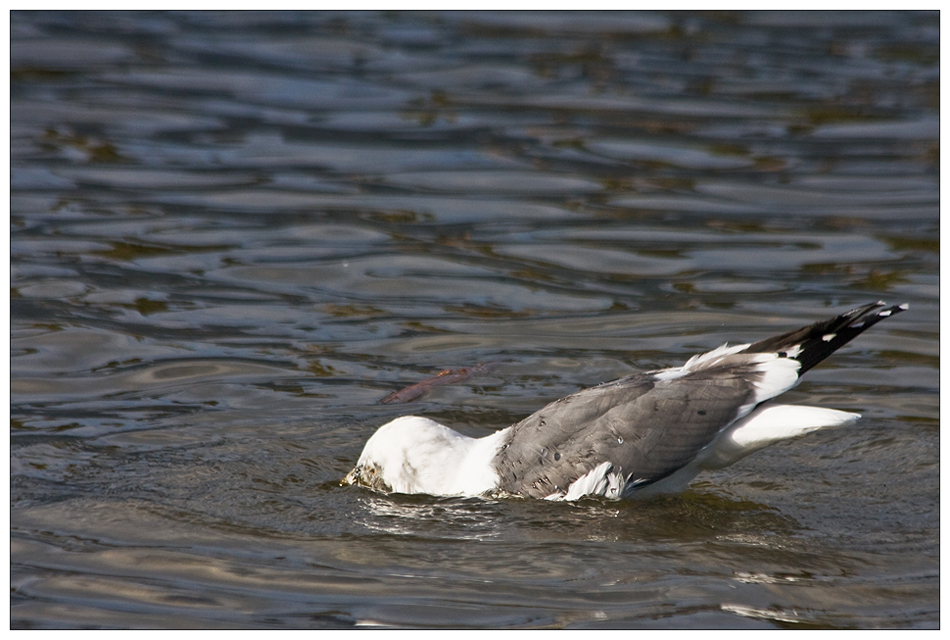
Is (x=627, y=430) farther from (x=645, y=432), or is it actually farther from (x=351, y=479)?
(x=351, y=479)

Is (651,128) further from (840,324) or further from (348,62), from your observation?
(840,324)

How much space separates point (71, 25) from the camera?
16.3 metres

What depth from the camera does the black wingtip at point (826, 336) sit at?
20.2 feet

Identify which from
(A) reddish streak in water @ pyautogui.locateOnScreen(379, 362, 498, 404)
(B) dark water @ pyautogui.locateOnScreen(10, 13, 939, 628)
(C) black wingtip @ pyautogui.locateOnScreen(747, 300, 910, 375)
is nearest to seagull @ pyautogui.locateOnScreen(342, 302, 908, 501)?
(C) black wingtip @ pyautogui.locateOnScreen(747, 300, 910, 375)

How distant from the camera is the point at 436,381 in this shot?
8211mm

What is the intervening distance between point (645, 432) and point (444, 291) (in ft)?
12.2

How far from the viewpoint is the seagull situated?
20.7 ft

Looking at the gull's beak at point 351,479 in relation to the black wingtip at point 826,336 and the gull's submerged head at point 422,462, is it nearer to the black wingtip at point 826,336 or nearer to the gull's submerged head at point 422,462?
the gull's submerged head at point 422,462

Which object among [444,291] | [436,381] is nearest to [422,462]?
[436,381]

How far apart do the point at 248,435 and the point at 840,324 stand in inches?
142

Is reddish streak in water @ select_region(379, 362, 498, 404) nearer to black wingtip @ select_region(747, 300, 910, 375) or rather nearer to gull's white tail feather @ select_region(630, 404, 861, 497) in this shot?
gull's white tail feather @ select_region(630, 404, 861, 497)

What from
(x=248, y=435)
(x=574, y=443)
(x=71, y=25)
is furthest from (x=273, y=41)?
(x=574, y=443)

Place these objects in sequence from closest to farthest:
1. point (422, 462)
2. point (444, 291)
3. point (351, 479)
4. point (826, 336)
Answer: point (826, 336) → point (422, 462) → point (351, 479) → point (444, 291)

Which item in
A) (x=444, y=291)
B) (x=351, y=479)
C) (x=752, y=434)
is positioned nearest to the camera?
(x=752, y=434)
